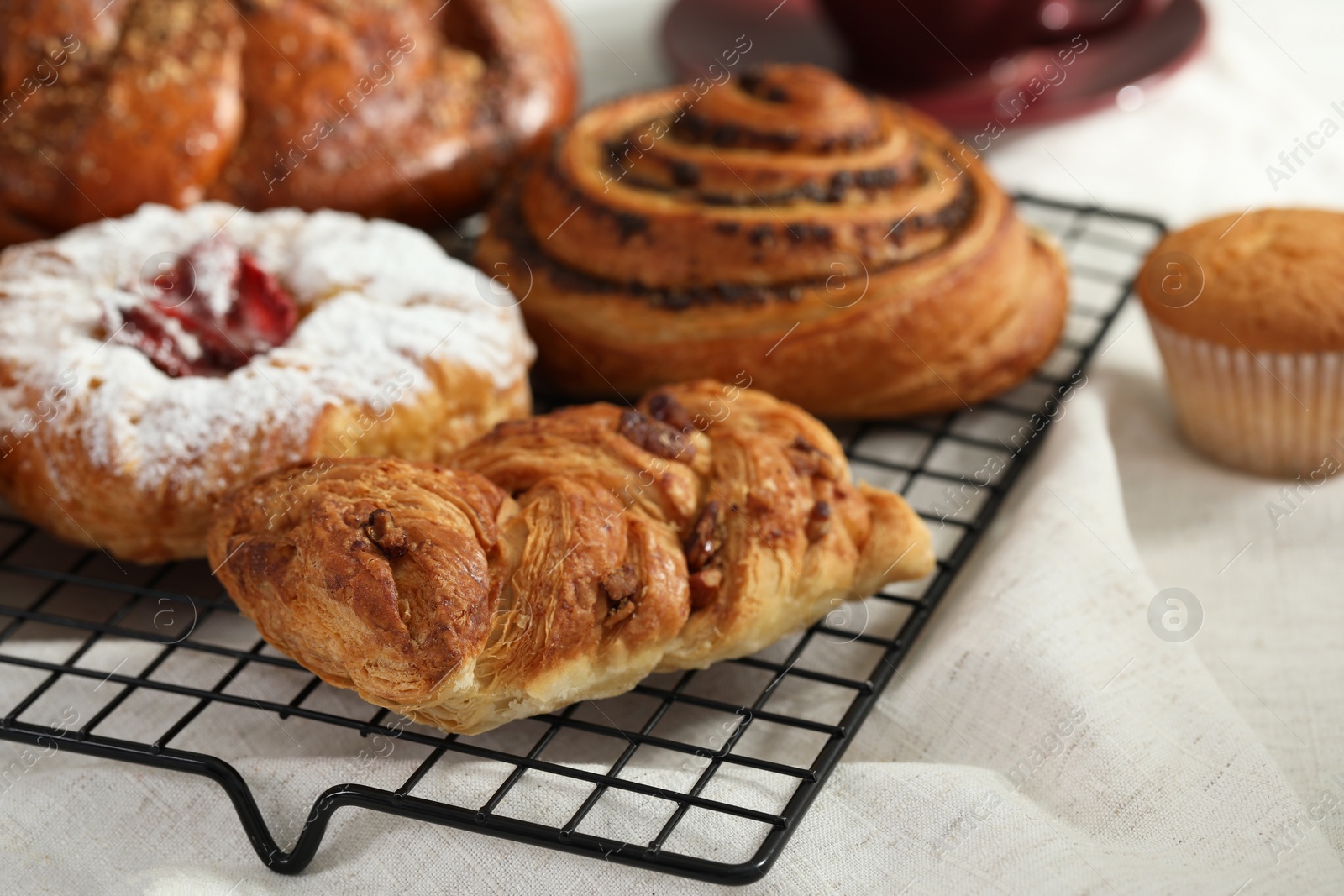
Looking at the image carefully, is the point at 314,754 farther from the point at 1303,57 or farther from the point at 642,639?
the point at 1303,57

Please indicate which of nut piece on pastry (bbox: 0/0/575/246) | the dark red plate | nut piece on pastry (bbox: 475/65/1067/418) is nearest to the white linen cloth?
nut piece on pastry (bbox: 475/65/1067/418)

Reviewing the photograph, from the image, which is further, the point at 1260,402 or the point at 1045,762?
the point at 1260,402

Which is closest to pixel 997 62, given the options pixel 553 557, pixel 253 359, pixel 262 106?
pixel 262 106

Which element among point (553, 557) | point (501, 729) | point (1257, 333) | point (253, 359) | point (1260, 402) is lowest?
point (1260, 402)

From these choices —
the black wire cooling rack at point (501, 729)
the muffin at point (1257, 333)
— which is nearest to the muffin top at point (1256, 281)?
the muffin at point (1257, 333)

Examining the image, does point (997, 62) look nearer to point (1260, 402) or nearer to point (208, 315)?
point (1260, 402)
